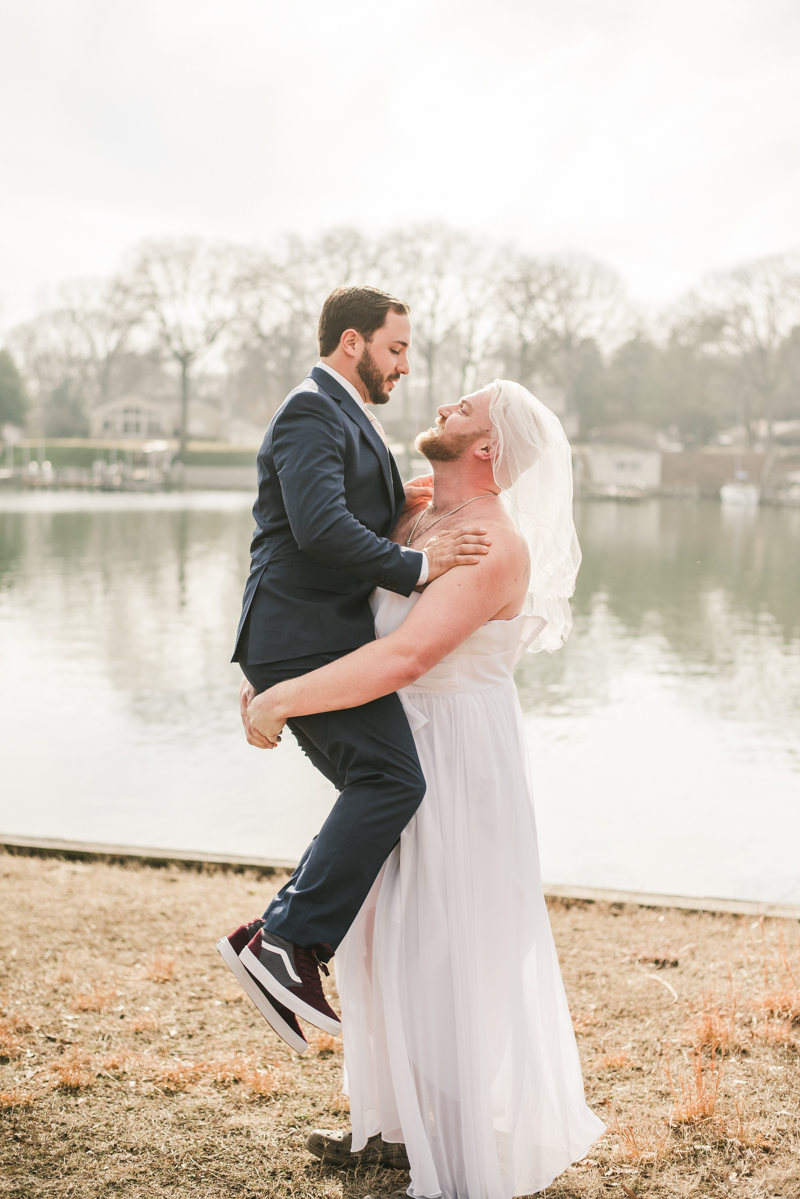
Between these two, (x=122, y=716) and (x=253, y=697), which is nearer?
(x=253, y=697)

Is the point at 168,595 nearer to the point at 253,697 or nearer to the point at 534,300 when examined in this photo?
the point at 253,697

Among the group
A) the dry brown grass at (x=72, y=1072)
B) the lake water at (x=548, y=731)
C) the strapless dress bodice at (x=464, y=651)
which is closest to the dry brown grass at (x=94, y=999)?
the dry brown grass at (x=72, y=1072)

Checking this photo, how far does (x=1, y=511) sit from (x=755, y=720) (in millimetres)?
41297

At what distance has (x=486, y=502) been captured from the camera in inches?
105

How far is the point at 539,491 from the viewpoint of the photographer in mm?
2773

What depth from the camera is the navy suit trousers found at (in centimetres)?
240

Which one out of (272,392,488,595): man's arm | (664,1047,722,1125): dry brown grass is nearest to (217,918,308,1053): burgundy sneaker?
(272,392,488,595): man's arm

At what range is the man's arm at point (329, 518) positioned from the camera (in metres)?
2.34

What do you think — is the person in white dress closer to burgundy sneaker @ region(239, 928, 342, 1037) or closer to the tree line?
burgundy sneaker @ region(239, 928, 342, 1037)

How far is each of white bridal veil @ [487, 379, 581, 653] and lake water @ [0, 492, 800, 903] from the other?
4526mm

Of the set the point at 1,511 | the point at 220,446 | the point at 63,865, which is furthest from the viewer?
the point at 220,446

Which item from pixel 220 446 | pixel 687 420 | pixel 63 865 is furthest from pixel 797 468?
pixel 63 865

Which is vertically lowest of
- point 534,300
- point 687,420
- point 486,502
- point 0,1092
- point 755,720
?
point 755,720

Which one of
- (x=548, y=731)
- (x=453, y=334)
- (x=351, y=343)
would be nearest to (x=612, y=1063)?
(x=351, y=343)
